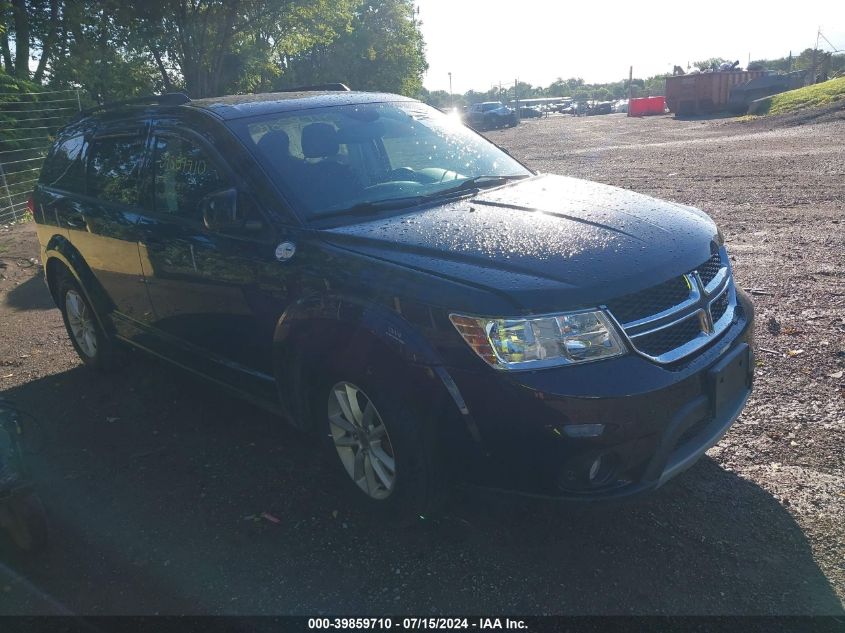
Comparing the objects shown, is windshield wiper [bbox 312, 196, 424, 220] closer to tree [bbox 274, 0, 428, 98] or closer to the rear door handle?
the rear door handle

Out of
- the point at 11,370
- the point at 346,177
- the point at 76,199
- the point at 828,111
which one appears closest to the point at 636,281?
the point at 346,177

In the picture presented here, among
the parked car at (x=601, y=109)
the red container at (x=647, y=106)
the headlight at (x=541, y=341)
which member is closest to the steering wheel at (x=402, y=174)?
the headlight at (x=541, y=341)

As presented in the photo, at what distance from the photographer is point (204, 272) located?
388cm

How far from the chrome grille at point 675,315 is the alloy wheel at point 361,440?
112 cm

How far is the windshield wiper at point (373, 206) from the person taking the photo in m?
3.51

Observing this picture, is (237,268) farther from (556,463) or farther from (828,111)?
(828,111)

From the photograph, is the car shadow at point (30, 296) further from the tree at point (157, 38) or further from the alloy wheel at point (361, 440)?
the tree at point (157, 38)

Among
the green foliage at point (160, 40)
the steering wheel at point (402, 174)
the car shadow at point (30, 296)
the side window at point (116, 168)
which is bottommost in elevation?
the car shadow at point (30, 296)

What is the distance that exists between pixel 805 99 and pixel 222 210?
2963cm

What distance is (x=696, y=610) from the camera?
8.77 ft

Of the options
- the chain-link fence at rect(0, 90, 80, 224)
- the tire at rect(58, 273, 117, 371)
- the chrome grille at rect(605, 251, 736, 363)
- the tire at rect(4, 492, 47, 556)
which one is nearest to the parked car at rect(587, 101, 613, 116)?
the chain-link fence at rect(0, 90, 80, 224)

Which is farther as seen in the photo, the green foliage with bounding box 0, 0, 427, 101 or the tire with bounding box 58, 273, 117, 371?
the green foliage with bounding box 0, 0, 427, 101

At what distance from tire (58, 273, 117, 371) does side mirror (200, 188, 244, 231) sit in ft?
7.45

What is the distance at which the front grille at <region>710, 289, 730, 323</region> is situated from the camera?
3155 millimetres
